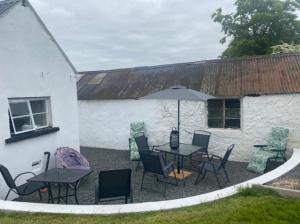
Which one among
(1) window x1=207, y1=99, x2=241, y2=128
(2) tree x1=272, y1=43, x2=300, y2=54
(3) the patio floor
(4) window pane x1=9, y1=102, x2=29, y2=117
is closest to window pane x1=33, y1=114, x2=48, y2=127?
(4) window pane x1=9, y1=102, x2=29, y2=117

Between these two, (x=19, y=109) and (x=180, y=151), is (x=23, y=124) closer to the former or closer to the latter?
(x=19, y=109)

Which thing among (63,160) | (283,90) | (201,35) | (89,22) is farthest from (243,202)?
(201,35)

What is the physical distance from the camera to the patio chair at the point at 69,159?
7.74m

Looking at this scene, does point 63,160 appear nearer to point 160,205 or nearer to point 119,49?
point 160,205

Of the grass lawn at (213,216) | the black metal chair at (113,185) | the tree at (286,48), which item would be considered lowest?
the grass lawn at (213,216)

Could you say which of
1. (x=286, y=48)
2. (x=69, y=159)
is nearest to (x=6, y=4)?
(x=69, y=159)

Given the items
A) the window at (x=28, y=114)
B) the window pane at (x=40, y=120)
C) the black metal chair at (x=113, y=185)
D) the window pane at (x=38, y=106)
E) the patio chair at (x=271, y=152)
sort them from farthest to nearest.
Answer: the patio chair at (x=271, y=152)
the window pane at (x=40, y=120)
the window pane at (x=38, y=106)
the window at (x=28, y=114)
the black metal chair at (x=113, y=185)

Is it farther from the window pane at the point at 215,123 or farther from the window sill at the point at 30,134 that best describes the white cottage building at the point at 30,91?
the window pane at the point at 215,123

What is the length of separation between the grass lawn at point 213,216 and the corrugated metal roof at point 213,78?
5.75 metres

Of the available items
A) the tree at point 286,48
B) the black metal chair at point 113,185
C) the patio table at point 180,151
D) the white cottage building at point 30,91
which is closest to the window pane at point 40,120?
the white cottage building at point 30,91

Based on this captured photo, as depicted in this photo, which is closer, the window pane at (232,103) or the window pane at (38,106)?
the window pane at (38,106)

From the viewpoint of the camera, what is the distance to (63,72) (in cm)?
888

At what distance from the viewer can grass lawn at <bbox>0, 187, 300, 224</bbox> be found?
13.7 feet

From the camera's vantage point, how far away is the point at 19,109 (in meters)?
7.40
